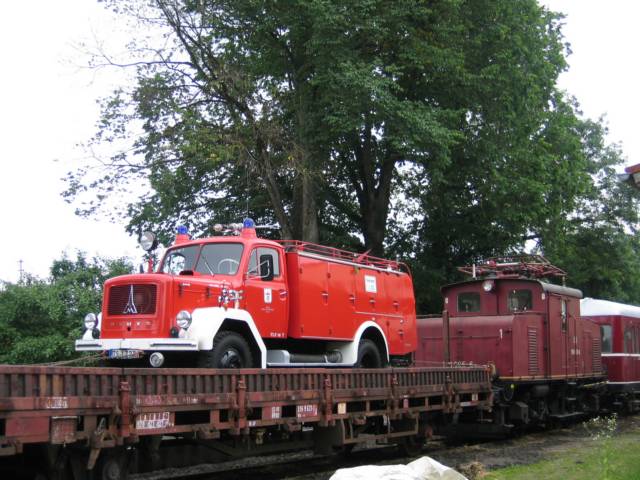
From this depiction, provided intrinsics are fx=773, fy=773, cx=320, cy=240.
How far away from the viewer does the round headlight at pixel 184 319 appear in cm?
1003

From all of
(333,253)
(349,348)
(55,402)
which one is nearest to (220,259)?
(333,253)

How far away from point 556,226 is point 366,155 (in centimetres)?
747

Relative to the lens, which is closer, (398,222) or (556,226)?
(556,226)

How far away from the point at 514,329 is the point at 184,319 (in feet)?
29.9

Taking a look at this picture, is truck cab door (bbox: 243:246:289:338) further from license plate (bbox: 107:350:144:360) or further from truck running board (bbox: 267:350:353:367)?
license plate (bbox: 107:350:144:360)

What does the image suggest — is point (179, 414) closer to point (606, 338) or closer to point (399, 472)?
point (399, 472)

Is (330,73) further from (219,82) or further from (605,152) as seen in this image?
(605,152)

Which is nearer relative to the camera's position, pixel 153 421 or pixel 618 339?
pixel 153 421

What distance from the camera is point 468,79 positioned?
23.8 m

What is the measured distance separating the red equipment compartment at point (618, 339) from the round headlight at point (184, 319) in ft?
52.6

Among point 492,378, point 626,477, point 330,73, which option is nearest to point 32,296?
point 330,73

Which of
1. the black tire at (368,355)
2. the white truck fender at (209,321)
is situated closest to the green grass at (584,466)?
the black tire at (368,355)

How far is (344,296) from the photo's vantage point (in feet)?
44.3

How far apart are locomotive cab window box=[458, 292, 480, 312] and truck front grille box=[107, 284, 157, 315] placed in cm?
1055
